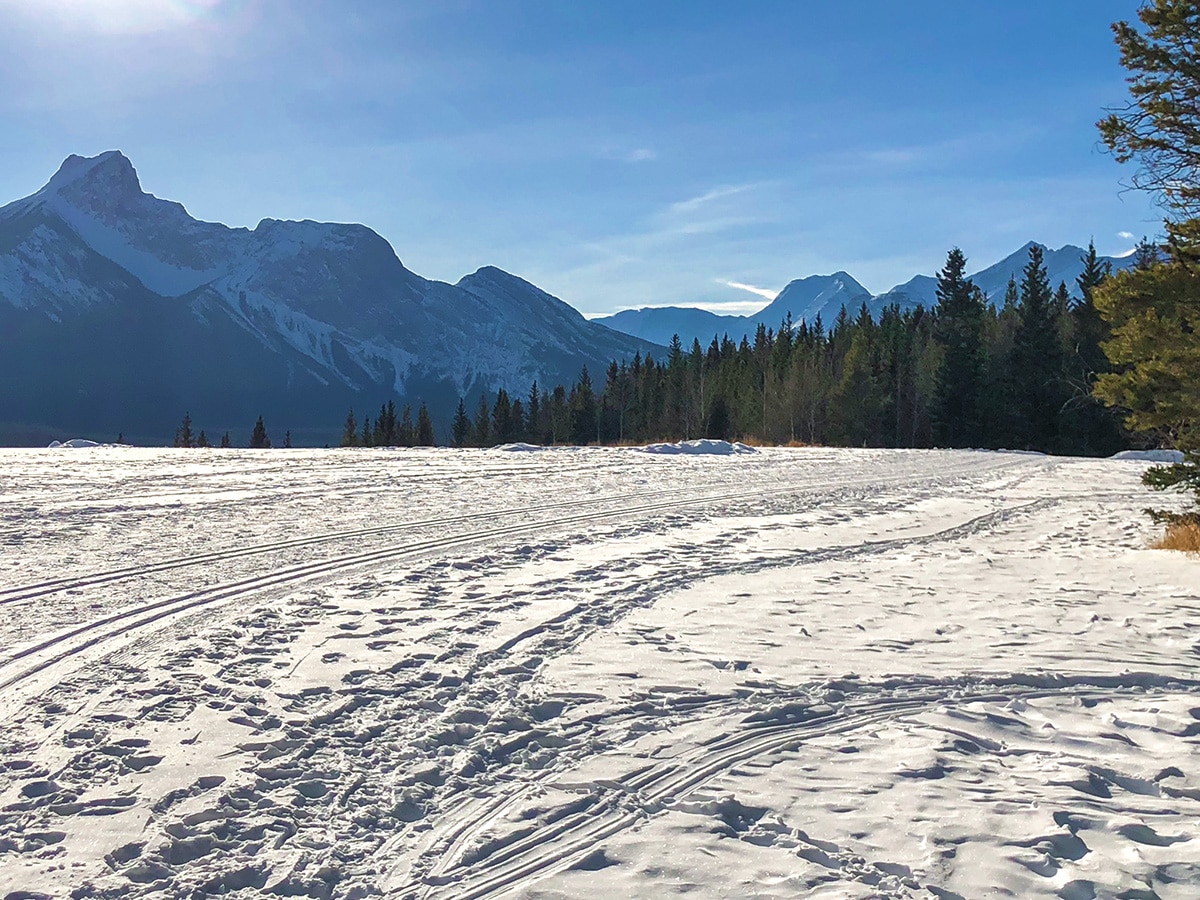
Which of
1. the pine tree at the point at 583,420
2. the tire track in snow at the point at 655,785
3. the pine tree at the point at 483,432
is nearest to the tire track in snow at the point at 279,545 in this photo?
the tire track in snow at the point at 655,785

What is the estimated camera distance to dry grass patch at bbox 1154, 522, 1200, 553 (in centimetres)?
1015

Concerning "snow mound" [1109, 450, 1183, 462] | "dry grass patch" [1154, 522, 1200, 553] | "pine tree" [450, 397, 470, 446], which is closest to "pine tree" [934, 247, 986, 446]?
"snow mound" [1109, 450, 1183, 462]

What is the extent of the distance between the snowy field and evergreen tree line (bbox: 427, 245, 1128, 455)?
32021 mm

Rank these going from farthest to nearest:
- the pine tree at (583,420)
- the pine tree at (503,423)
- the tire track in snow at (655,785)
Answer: the pine tree at (503,423) < the pine tree at (583,420) < the tire track in snow at (655,785)

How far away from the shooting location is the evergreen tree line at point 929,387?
2169 inches

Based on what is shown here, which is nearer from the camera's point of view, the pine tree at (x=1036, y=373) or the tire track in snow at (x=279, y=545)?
the tire track in snow at (x=279, y=545)

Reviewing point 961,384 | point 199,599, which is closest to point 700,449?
point 199,599

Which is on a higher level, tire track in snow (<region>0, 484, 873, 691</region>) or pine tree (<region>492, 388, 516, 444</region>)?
pine tree (<region>492, 388, 516, 444</region>)

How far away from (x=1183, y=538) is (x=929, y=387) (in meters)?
61.2

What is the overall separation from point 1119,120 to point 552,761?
10.3 meters

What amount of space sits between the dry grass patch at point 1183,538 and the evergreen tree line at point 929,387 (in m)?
26.4

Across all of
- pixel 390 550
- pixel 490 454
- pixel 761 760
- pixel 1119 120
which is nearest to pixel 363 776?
pixel 761 760

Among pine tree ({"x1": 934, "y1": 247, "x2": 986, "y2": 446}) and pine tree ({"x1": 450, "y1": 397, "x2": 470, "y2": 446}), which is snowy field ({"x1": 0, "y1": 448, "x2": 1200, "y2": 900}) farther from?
pine tree ({"x1": 450, "y1": 397, "x2": 470, "y2": 446})

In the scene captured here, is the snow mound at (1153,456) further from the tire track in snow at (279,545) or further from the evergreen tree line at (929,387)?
the tire track in snow at (279,545)
